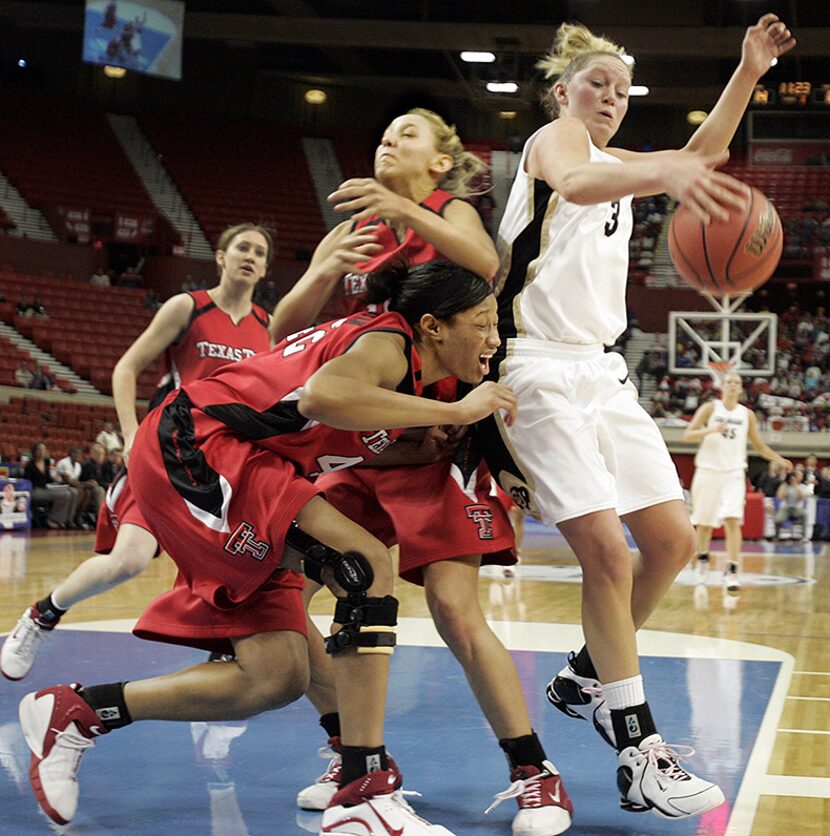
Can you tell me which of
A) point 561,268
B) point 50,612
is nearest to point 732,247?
point 561,268

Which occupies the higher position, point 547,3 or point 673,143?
point 547,3

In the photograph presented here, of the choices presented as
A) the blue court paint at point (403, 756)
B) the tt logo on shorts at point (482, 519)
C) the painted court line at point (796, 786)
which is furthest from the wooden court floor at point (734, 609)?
the tt logo on shorts at point (482, 519)

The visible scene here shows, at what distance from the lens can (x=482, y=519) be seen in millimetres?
3172

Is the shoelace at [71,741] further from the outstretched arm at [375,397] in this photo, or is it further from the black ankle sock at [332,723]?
the outstretched arm at [375,397]

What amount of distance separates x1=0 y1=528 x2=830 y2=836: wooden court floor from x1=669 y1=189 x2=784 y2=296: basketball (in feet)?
4.63

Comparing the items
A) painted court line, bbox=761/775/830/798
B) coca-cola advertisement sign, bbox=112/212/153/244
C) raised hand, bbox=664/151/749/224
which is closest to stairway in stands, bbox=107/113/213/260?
coca-cola advertisement sign, bbox=112/212/153/244

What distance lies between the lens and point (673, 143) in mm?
31453

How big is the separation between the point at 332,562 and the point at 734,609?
569 cm

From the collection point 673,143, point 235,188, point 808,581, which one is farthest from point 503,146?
point 808,581

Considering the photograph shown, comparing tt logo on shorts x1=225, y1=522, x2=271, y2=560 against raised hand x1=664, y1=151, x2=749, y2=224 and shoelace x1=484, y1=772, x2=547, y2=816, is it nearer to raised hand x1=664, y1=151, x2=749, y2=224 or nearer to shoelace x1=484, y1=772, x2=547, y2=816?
shoelace x1=484, y1=772, x2=547, y2=816

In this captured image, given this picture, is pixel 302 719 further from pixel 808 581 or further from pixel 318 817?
pixel 808 581

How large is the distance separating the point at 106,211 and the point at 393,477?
80.4 ft

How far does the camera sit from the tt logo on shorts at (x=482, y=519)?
3.15 m

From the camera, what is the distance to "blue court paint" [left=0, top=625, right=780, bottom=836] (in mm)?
2922
